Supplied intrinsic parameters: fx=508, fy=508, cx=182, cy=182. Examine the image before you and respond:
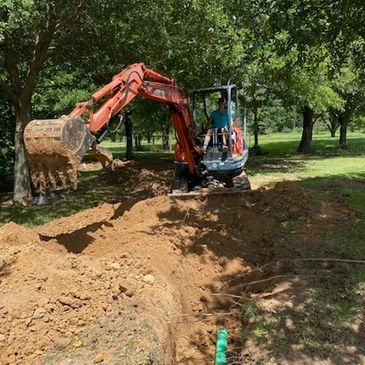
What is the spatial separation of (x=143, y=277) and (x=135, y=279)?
0.39 ft

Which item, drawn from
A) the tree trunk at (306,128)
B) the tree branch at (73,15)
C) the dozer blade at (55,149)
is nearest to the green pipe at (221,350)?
the dozer blade at (55,149)

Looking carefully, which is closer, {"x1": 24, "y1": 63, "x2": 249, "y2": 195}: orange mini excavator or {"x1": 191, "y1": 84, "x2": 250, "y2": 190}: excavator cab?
{"x1": 24, "y1": 63, "x2": 249, "y2": 195}: orange mini excavator

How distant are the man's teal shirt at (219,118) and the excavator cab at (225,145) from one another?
0.47 feet

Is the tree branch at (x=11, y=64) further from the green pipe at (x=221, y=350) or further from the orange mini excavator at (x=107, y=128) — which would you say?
the green pipe at (x=221, y=350)

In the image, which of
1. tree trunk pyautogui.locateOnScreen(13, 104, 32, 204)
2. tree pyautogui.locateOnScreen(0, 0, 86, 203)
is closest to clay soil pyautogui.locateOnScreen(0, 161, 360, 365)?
tree trunk pyautogui.locateOnScreen(13, 104, 32, 204)

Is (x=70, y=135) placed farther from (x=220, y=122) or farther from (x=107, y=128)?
(x=220, y=122)

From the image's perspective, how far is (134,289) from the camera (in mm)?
5523

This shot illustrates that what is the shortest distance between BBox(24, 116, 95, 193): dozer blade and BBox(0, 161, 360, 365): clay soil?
914 mm

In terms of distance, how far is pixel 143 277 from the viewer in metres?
5.83

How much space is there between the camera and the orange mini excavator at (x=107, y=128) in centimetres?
593

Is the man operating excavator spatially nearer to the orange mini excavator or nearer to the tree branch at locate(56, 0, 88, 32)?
the orange mini excavator

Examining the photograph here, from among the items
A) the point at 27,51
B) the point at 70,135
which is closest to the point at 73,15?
the point at 27,51

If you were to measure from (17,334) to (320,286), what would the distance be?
3.40 m

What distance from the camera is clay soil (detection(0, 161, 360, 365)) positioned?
4605 millimetres
